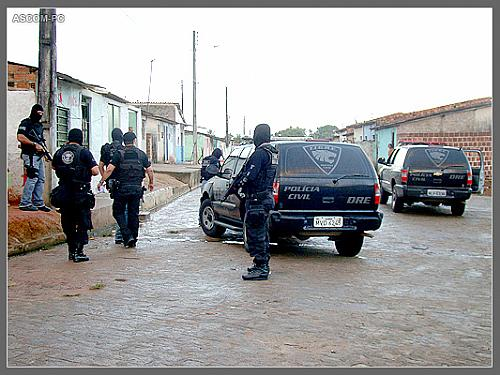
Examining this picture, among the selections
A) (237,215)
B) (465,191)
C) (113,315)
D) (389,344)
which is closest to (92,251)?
(237,215)

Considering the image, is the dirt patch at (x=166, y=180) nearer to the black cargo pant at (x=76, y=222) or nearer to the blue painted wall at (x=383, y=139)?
the black cargo pant at (x=76, y=222)

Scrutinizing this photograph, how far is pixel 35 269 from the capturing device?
7.97 m

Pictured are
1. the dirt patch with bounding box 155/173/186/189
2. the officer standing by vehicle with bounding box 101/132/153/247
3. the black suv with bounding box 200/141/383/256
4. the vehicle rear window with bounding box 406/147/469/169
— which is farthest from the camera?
the dirt patch with bounding box 155/173/186/189

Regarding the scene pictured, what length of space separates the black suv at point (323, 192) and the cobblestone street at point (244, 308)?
0.54 meters

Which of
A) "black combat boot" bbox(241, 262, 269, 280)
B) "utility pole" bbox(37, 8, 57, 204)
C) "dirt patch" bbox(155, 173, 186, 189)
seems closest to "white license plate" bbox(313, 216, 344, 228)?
"black combat boot" bbox(241, 262, 269, 280)

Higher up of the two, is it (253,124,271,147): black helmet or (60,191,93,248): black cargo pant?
(253,124,271,147): black helmet

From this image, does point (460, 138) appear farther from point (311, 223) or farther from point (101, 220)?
point (311, 223)

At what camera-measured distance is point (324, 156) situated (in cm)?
891

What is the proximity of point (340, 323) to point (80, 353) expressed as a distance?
88.6 inches

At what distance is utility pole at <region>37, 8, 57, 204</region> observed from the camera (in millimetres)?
11035

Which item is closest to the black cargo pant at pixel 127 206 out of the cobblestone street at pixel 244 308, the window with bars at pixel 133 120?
the cobblestone street at pixel 244 308

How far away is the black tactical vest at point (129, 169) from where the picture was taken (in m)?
9.53

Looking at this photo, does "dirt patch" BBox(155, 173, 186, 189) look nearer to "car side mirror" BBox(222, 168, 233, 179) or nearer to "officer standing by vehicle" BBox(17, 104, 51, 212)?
"officer standing by vehicle" BBox(17, 104, 51, 212)

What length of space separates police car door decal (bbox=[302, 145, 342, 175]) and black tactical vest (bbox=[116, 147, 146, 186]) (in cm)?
254
